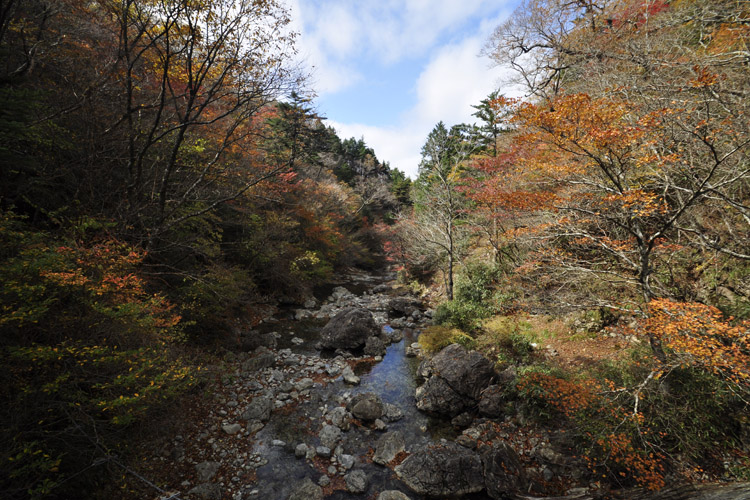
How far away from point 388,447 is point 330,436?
1.43m

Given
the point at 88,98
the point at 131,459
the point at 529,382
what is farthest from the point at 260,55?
the point at 529,382

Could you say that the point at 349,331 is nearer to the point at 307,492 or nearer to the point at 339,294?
the point at 307,492

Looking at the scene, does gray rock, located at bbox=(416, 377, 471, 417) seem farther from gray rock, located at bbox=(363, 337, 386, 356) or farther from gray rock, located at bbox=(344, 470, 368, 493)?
gray rock, located at bbox=(363, 337, 386, 356)

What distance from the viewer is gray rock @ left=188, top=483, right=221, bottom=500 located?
4.89 meters

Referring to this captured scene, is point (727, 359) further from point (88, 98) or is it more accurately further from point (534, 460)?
point (88, 98)

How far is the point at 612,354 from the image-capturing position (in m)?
7.50

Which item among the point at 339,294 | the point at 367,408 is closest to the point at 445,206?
the point at 339,294

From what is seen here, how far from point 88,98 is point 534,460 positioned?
13.4m

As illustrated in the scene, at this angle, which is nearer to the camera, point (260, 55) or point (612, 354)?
point (612, 354)

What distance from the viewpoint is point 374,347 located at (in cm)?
1118

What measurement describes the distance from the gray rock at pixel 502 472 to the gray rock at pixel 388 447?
1857 mm

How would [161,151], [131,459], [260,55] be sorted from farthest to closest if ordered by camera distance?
1. [161,151]
2. [260,55]
3. [131,459]

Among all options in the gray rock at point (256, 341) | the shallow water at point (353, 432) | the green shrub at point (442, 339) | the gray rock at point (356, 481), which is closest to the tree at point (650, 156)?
the green shrub at point (442, 339)

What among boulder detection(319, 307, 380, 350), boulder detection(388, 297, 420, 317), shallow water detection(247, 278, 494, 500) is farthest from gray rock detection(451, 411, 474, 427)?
boulder detection(388, 297, 420, 317)
